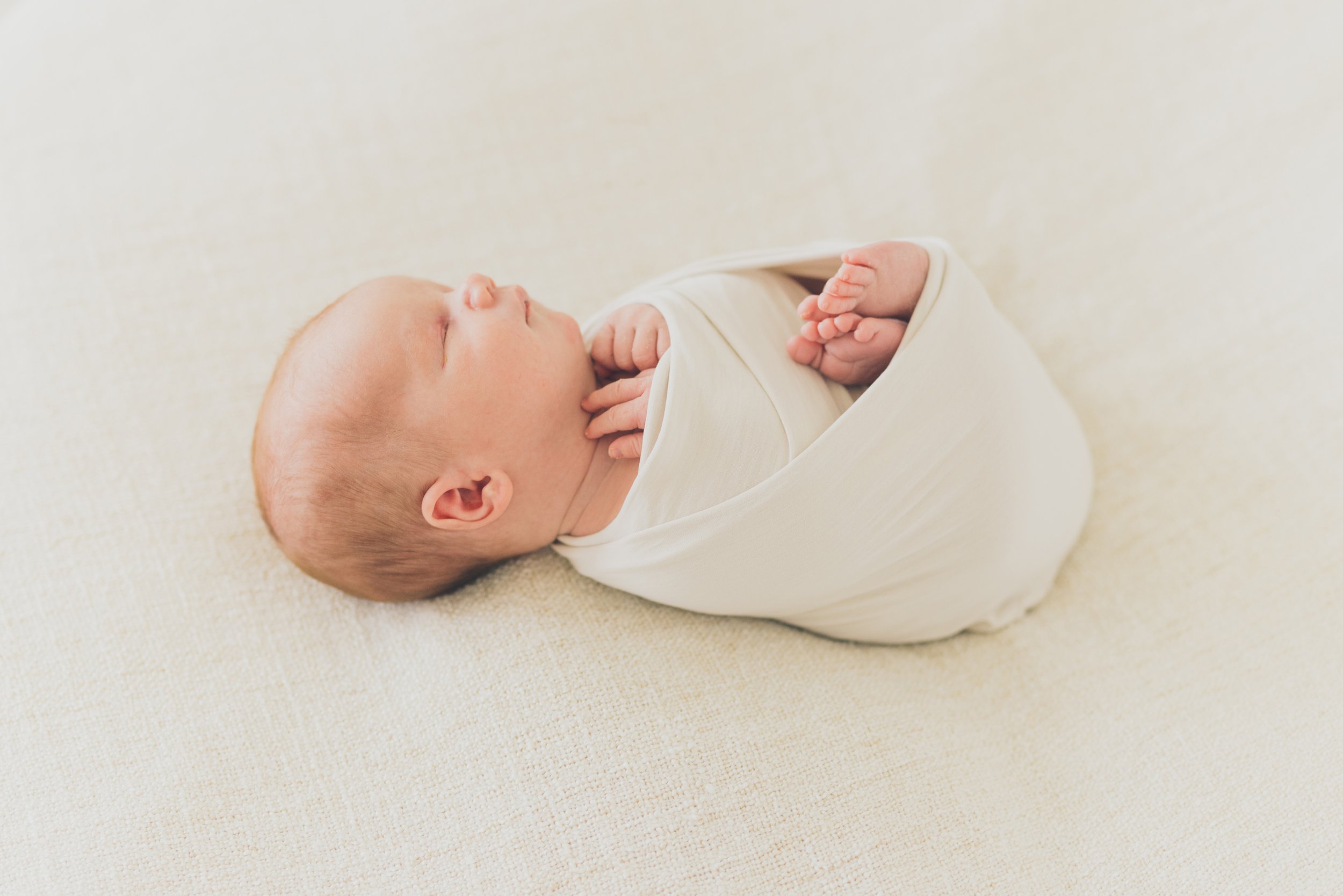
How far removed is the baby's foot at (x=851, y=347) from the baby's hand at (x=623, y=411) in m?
0.18

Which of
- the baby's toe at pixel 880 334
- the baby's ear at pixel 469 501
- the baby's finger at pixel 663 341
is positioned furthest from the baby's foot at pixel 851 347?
the baby's ear at pixel 469 501

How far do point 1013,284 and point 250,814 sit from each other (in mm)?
1234

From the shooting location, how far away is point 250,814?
3.10 feet

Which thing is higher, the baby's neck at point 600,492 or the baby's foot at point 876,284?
the baby's foot at point 876,284

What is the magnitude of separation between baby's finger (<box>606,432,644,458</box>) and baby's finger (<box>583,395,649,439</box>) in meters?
0.01

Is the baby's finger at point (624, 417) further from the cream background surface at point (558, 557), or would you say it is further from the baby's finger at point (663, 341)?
the cream background surface at point (558, 557)

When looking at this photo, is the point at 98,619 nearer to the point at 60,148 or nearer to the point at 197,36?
the point at 60,148

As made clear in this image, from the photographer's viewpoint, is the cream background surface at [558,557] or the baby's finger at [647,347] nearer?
the cream background surface at [558,557]

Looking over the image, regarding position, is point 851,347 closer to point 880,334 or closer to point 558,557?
point 880,334

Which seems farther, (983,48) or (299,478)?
(983,48)

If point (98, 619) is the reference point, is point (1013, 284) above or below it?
above

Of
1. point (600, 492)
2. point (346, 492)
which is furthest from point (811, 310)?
point (346, 492)

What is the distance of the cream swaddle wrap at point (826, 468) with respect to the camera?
979 millimetres

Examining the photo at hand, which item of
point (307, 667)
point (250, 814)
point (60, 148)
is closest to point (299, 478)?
point (307, 667)
